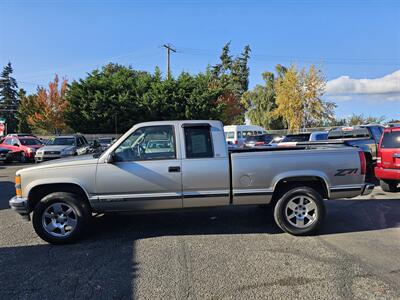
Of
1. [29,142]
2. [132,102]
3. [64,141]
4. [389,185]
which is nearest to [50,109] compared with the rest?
[132,102]

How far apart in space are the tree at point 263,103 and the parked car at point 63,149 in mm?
36481

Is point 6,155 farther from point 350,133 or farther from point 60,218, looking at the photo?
point 350,133

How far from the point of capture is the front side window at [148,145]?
5363 millimetres

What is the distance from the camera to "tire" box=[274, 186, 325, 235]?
5535 mm

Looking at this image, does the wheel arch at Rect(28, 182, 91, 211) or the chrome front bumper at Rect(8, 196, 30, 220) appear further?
the wheel arch at Rect(28, 182, 91, 211)

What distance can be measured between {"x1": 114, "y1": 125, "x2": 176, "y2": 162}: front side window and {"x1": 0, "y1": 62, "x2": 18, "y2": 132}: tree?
3079 inches

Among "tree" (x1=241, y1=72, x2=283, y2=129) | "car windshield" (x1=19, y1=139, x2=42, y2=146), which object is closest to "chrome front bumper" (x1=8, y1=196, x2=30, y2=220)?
"car windshield" (x1=19, y1=139, x2=42, y2=146)

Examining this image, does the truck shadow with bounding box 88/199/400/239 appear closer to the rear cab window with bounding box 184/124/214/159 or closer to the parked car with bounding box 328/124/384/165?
the rear cab window with bounding box 184/124/214/159

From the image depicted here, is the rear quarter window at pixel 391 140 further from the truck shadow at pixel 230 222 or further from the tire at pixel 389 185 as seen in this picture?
the truck shadow at pixel 230 222

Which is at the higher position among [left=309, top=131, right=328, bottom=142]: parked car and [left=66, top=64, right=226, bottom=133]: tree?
[left=66, top=64, right=226, bottom=133]: tree

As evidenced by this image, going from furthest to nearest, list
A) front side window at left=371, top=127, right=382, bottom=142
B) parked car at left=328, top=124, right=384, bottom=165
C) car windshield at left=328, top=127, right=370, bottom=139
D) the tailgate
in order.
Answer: car windshield at left=328, top=127, right=370, bottom=139 < front side window at left=371, top=127, right=382, bottom=142 < parked car at left=328, top=124, right=384, bottom=165 < the tailgate

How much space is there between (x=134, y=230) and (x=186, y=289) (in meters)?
2.48

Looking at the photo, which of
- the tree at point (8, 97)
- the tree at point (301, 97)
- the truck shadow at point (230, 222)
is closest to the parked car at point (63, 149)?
the truck shadow at point (230, 222)

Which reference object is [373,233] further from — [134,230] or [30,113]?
[30,113]
